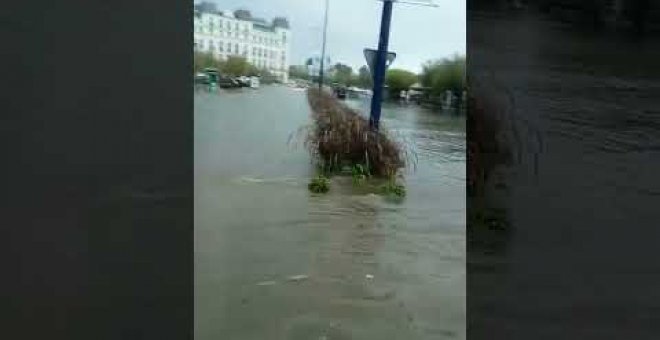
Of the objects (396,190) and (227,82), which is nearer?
(227,82)

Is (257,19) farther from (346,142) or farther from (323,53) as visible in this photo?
(346,142)

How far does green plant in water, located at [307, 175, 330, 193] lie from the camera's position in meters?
2.87

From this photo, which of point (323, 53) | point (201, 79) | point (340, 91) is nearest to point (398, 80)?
point (340, 91)

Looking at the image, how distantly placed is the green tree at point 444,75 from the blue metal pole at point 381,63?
0.66 ft

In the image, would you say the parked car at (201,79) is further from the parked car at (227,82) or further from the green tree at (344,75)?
the green tree at (344,75)

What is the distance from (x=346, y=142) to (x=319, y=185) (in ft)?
0.83

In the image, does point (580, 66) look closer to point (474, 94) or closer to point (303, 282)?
point (474, 94)

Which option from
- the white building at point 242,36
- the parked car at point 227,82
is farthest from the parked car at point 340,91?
the parked car at point 227,82

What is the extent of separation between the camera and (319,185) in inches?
113

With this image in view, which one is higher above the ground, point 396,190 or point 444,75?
point 444,75

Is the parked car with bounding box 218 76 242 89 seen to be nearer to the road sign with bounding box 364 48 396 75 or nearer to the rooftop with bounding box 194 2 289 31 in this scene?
the rooftop with bounding box 194 2 289 31
